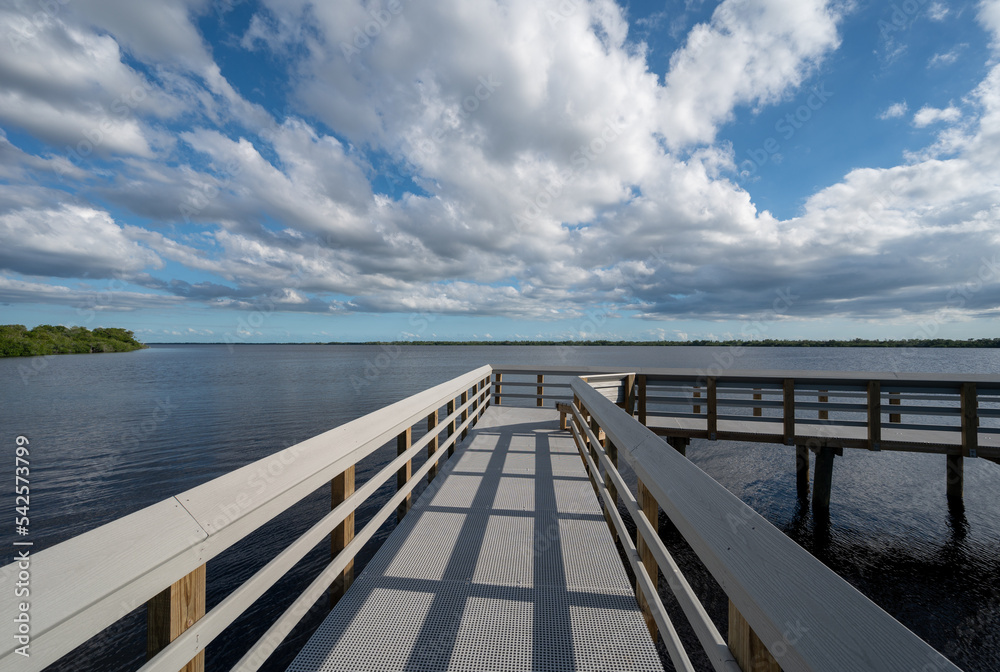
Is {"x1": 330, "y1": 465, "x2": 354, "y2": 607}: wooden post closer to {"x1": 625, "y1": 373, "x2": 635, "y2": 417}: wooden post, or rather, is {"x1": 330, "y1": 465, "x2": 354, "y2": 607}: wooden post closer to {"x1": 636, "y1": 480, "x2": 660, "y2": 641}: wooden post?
{"x1": 636, "y1": 480, "x2": 660, "y2": 641}: wooden post

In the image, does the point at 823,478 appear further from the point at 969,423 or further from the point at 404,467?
the point at 404,467

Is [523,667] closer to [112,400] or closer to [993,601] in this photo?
[993,601]

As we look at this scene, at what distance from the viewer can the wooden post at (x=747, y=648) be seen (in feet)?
3.50

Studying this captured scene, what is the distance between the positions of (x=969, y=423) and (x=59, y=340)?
13333cm

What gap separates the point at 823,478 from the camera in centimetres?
827

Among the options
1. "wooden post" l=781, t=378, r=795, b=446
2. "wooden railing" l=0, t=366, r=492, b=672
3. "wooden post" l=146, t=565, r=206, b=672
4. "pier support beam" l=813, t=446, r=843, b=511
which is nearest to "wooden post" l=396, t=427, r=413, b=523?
"wooden railing" l=0, t=366, r=492, b=672

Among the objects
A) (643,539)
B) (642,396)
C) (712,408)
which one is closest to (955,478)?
(712,408)

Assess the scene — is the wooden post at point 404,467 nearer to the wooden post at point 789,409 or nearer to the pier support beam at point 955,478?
the wooden post at point 789,409

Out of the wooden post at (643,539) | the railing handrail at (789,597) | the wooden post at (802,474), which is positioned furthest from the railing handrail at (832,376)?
the railing handrail at (789,597)

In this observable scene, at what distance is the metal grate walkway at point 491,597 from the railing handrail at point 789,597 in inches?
46.3

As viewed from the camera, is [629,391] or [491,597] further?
[629,391]

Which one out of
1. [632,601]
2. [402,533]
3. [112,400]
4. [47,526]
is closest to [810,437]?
[632,601]

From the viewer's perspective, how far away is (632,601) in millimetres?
2562

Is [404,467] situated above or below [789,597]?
below
